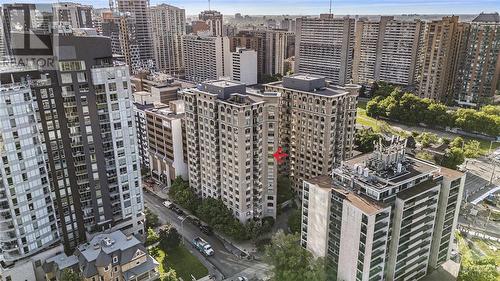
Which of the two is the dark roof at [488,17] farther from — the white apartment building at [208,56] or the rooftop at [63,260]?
the rooftop at [63,260]

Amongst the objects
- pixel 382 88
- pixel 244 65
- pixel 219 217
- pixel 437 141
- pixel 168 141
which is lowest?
pixel 219 217

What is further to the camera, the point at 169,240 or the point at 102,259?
the point at 169,240

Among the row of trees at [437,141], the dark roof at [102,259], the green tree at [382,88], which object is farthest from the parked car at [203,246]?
the green tree at [382,88]

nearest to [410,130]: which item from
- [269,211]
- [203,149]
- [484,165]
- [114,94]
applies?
[484,165]

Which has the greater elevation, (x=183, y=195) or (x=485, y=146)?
(x=183, y=195)

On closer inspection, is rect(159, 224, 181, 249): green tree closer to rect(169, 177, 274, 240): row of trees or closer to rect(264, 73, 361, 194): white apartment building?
rect(169, 177, 274, 240): row of trees

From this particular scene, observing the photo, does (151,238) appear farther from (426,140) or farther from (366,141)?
(426,140)

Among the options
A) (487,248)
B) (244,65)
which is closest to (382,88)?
(244,65)
